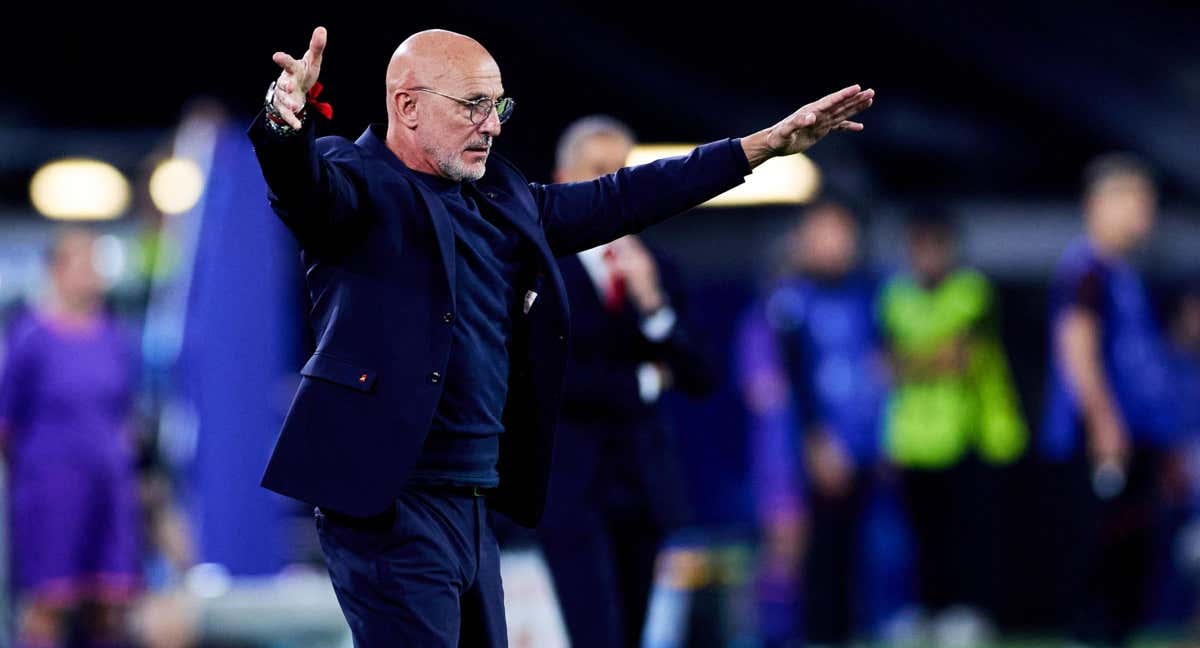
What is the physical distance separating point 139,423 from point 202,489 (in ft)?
2.96

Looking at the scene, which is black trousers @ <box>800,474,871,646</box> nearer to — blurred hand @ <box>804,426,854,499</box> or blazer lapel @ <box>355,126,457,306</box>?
blurred hand @ <box>804,426,854,499</box>

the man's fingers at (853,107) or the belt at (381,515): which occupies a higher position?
the man's fingers at (853,107)

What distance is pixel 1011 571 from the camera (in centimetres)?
1109

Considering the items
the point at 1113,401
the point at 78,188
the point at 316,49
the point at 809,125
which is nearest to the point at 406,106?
the point at 316,49

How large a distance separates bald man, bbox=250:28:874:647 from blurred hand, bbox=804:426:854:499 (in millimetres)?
5195

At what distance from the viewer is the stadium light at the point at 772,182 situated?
547 inches

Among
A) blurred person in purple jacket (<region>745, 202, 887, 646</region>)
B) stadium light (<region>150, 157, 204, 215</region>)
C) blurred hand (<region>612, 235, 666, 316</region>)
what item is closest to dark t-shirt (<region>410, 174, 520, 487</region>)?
blurred hand (<region>612, 235, 666, 316</region>)

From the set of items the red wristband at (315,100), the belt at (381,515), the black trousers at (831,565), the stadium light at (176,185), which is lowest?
the black trousers at (831,565)

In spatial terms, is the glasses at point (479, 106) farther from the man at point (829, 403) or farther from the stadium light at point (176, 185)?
the man at point (829, 403)

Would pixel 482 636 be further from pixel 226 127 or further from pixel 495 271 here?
pixel 226 127

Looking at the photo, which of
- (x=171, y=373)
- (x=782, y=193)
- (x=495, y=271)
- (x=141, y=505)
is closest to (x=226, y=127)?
(x=171, y=373)

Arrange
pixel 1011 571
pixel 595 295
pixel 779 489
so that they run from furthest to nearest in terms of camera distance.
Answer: pixel 1011 571
pixel 779 489
pixel 595 295

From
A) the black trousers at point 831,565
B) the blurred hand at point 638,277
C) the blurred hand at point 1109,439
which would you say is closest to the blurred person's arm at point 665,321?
the blurred hand at point 638,277

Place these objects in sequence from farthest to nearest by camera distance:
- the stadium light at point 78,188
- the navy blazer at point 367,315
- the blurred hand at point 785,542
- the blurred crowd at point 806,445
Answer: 1. the stadium light at point 78,188
2. the blurred hand at point 785,542
3. the blurred crowd at point 806,445
4. the navy blazer at point 367,315
